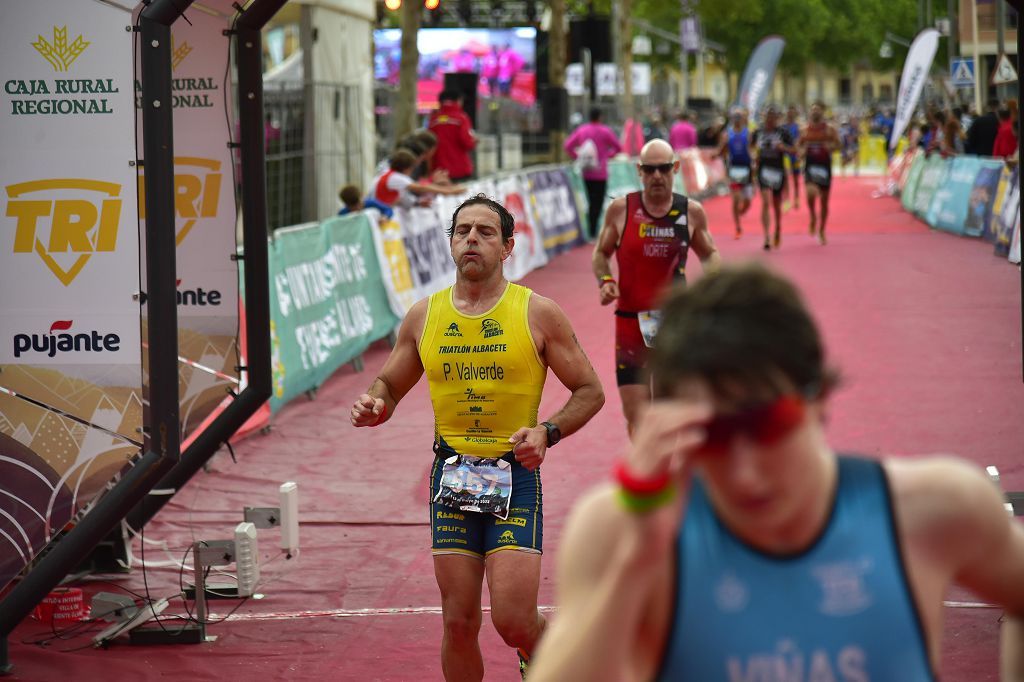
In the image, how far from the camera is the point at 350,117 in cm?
2184

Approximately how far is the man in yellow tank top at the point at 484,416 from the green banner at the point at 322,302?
539 centimetres

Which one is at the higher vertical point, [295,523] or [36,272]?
[36,272]

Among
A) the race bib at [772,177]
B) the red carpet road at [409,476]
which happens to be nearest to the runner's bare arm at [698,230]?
the red carpet road at [409,476]

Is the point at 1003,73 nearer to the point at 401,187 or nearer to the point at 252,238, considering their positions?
the point at 401,187

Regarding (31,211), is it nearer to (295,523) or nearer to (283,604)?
(295,523)

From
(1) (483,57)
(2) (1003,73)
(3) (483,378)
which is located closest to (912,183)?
(2) (1003,73)

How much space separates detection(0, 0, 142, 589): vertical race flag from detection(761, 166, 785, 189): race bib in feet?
54.4

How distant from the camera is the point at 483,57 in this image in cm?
4941

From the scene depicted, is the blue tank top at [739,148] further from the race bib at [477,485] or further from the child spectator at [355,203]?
the race bib at [477,485]

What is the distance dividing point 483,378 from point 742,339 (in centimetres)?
348

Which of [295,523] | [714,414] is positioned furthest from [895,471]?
[295,523]

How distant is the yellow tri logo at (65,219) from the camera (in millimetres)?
6191

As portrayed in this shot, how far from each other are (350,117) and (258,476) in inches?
478

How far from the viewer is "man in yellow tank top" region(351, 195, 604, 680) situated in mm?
5285
